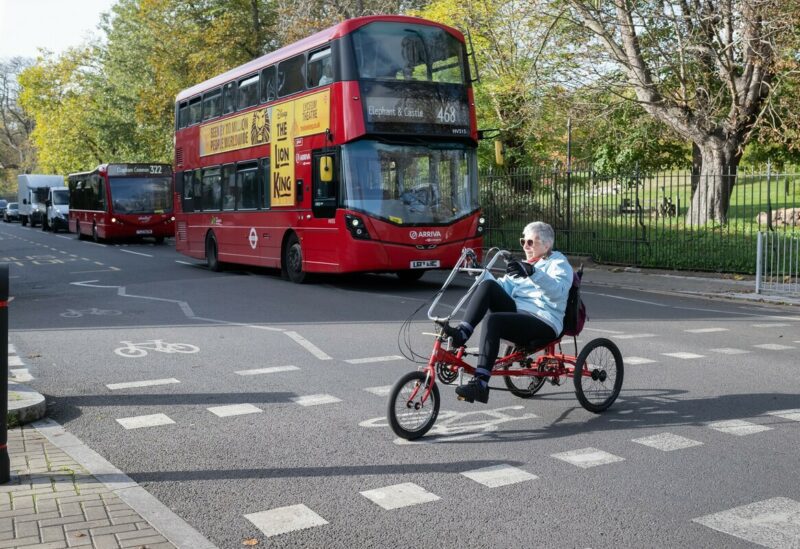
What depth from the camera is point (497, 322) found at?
6.27 metres

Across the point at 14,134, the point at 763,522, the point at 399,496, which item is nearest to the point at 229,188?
the point at 399,496

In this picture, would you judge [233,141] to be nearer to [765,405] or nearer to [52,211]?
[765,405]

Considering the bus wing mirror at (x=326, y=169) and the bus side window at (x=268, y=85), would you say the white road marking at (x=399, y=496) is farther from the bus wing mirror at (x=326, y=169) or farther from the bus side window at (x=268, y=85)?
the bus side window at (x=268, y=85)

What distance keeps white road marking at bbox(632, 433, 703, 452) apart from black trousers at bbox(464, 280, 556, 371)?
1011 mm

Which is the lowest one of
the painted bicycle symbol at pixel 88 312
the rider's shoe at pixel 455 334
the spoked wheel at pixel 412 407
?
the painted bicycle symbol at pixel 88 312

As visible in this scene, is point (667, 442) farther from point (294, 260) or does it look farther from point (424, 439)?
point (294, 260)

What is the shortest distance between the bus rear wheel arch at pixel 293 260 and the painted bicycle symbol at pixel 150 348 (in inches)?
277

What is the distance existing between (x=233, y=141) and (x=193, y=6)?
78.1 ft

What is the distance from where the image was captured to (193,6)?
135 feet

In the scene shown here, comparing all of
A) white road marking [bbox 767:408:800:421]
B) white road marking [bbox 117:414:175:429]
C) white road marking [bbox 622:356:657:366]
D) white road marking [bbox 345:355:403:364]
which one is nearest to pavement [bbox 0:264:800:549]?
white road marking [bbox 117:414:175:429]

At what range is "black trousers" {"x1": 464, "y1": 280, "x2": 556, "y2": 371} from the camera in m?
6.24

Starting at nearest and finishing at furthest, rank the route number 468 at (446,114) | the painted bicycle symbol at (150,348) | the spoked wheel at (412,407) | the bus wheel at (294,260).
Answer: the spoked wheel at (412,407) < the painted bicycle symbol at (150,348) < the route number 468 at (446,114) < the bus wheel at (294,260)

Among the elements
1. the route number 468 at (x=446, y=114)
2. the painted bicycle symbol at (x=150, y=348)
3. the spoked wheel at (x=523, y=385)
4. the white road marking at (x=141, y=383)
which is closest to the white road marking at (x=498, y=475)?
the spoked wheel at (x=523, y=385)

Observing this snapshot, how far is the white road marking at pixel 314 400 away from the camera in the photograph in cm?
717
